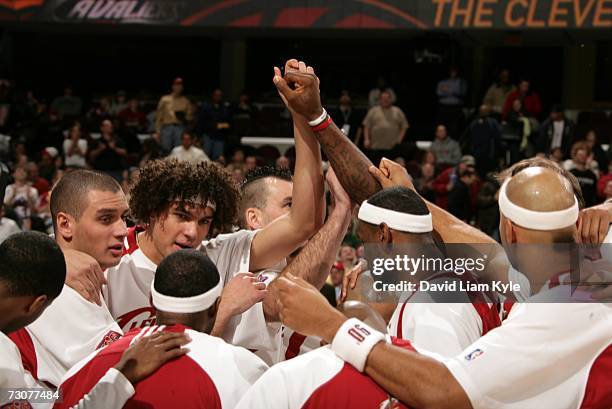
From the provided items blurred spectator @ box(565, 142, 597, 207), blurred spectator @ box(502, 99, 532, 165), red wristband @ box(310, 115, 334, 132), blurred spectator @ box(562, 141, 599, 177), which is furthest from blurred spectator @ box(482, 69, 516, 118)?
red wristband @ box(310, 115, 334, 132)

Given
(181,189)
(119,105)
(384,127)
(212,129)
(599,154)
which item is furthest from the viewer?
(119,105)

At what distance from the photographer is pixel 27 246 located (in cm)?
295

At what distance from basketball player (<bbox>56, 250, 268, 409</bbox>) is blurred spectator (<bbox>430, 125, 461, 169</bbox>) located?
12.8m

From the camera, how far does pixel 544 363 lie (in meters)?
2.74

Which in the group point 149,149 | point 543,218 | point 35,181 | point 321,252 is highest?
point 543,218

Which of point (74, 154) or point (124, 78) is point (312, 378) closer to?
point (74, 154)

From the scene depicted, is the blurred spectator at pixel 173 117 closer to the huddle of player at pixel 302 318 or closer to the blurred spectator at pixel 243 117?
the blurred spectator at pixel 243 117

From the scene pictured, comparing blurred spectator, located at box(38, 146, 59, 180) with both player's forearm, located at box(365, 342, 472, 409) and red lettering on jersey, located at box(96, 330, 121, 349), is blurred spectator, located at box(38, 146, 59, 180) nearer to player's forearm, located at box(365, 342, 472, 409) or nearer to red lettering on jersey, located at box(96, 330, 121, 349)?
red lettering on jersey, located at box(96, 330, 121, 349)

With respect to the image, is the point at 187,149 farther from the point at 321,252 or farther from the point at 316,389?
the point at 316,389

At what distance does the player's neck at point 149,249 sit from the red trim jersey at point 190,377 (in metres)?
1.03

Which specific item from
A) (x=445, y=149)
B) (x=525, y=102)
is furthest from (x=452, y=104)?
(x=445, y=149)

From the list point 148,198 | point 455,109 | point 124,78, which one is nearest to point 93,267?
point 148,198

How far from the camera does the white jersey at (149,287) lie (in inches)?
152

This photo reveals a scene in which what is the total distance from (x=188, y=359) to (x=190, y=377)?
0.06m
